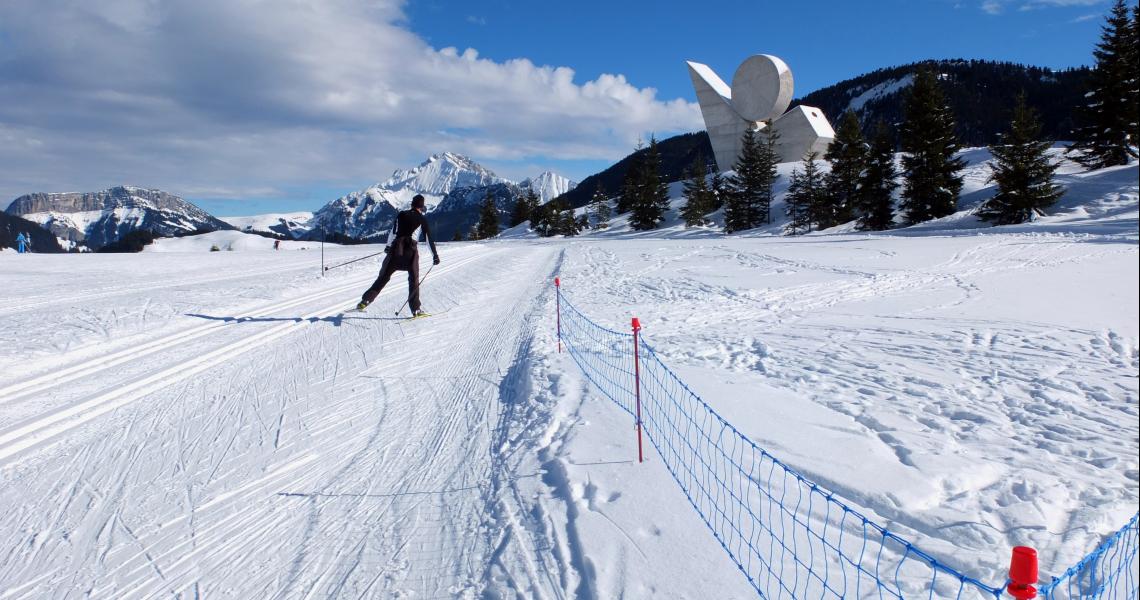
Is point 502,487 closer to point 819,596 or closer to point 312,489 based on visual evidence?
point 312,489

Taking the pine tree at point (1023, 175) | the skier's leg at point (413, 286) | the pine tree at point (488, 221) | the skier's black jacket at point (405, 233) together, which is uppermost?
the pine tree at point (488, 221)

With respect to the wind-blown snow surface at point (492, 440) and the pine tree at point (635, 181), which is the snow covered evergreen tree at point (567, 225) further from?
the wind-blown snow surface at point (492, 440)

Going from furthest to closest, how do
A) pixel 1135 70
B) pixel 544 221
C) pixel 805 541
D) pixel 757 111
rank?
pixel 544 221 → pixel 757 111 → pixel 1135 70 → pixel 805 541

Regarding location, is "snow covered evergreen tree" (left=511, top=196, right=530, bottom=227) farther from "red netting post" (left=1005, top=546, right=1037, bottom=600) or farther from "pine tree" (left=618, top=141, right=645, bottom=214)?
"red netting post" (left=1005, top=546, right=1037, bottom=600)

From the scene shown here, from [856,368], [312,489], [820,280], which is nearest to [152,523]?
[312,489]

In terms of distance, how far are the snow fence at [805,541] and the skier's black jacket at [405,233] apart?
19.1 feet

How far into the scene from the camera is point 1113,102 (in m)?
28.5

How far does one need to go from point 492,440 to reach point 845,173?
3649cm

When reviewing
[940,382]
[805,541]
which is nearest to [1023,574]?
[805,541]

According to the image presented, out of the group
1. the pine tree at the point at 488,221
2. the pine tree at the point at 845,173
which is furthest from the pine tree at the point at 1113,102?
the pine tree at the point at 488,221

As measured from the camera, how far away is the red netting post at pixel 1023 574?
1.88 m

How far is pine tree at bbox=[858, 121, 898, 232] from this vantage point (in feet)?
105

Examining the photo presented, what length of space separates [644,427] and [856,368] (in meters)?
3.17

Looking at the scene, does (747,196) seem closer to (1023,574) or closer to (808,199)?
(808,199)
